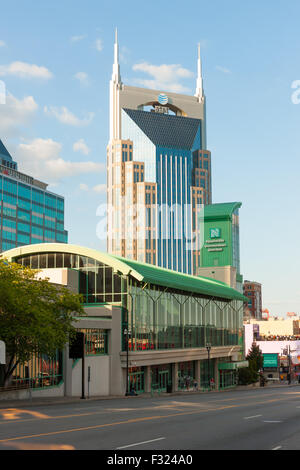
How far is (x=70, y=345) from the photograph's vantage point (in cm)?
5166

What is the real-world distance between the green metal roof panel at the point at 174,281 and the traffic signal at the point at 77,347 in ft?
49.3

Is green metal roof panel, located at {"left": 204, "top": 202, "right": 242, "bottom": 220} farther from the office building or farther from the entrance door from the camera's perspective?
the entrance door

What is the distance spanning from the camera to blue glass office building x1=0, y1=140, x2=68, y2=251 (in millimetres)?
168875

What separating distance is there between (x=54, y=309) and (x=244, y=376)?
63490 millimetres

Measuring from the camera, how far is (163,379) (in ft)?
247

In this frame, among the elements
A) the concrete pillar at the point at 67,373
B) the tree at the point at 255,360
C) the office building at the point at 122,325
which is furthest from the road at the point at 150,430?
the tree at the point at 255,360

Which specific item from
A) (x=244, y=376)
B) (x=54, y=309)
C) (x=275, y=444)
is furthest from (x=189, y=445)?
(x=244, y=376)

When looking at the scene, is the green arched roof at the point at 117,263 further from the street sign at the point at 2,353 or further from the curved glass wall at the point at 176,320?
the street sign at the point at 2,353

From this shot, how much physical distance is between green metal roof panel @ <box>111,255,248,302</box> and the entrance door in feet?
32.6

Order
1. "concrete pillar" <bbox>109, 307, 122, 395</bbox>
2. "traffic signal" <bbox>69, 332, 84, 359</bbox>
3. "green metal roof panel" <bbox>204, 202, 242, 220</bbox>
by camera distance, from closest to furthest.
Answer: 1. "traffic signal" <bbox>69, 332, 84, 359</bbox>
2. "concrete pillar" <bbox>109, 307, 122, 395</bbox>
3. "green metal roof panel" <bbox>204, 202, 242, 220</bbox>

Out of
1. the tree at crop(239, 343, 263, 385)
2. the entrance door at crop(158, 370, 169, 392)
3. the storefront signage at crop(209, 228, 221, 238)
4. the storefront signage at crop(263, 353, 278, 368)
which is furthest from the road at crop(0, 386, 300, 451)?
the storefront signage at crop(263, 353, 278, 368)

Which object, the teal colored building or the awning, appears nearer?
the awning

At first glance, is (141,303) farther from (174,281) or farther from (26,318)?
(26,318)
